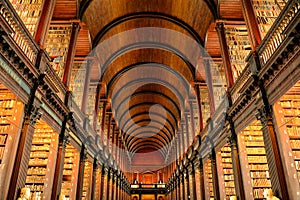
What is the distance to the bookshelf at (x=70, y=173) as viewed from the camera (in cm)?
989

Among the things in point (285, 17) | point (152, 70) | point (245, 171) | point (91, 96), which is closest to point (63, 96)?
point (91, 96)

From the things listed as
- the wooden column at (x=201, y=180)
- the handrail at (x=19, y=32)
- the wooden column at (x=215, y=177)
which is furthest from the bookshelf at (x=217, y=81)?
the handrail at (x=19, y=32)

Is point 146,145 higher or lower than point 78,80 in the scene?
higher

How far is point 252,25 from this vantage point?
7242 millimetres

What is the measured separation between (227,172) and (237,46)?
5134 millimetres

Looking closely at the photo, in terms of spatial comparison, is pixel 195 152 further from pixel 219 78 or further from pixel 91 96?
pixel 91 96

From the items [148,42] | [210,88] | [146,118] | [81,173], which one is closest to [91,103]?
[81,173]

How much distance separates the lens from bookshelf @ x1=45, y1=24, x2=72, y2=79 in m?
9.39

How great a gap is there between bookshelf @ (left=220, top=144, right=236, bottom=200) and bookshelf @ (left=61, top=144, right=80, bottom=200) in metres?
6.05

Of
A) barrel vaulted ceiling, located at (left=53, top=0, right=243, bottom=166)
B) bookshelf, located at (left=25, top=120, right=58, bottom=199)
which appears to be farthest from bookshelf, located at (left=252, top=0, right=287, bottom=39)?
bookshelf, located at (left=25, top=120, right=58, bottom=199)

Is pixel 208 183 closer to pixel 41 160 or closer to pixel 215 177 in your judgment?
pixel 215 177

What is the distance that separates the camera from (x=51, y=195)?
7.61 meters

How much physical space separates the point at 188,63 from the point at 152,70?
4.30 metres

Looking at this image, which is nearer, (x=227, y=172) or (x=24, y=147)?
(x=24, y=147)
